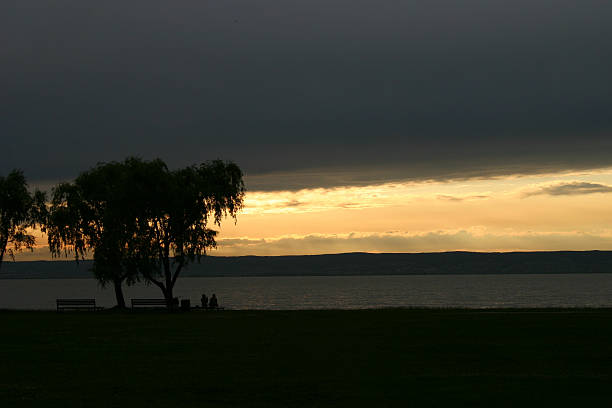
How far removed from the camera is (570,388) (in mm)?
17484

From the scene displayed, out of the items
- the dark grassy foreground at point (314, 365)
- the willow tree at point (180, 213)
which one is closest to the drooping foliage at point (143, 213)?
the willow tree at point (180, 213)

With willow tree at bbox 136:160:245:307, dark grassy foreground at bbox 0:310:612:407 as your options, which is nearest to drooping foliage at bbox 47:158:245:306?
willow tree at bbox 136:160:245:307

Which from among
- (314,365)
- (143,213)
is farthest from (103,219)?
(314,365)

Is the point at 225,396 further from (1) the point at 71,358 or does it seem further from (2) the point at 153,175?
(2) the point at 153,175

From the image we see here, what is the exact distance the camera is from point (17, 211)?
61.7m

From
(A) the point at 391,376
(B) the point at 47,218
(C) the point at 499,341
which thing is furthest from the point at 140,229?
(A) the point at 391,376

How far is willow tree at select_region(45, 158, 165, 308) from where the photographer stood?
5634 centimetres

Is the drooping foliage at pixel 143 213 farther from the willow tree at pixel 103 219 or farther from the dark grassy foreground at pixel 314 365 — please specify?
the dark grassy foreground at pixel 314 365

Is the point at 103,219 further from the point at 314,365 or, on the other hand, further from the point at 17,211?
the point at 314,365

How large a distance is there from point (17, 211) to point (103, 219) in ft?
33.3

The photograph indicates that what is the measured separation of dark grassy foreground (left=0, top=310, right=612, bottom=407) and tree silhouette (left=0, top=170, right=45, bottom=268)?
2753 cm

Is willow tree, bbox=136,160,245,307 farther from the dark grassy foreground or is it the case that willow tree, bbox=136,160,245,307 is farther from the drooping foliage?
the dark grassy foreground

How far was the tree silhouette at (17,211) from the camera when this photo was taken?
201 feet

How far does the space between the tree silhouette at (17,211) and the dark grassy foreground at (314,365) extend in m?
27.5
